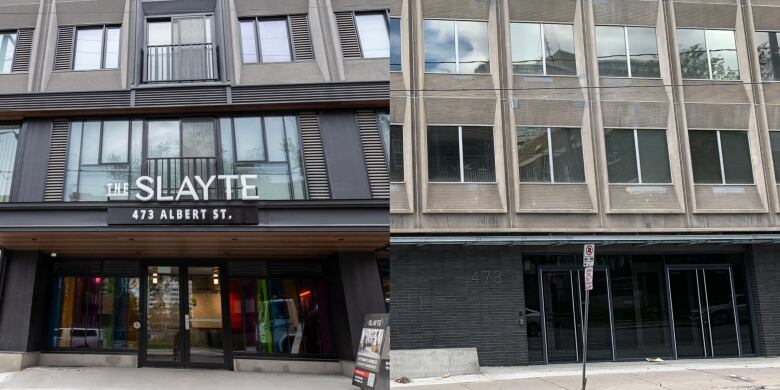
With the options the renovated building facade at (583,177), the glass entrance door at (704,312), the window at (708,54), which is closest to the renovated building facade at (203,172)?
the renovated building facade at (583,177)

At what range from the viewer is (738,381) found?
1388 cm

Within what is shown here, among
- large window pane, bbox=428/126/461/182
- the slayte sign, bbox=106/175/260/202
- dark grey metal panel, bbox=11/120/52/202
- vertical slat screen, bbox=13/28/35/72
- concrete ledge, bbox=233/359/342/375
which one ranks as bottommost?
concrete ledge, bbox=233/359/342/375

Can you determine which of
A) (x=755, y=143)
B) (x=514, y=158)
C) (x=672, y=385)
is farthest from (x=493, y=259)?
(x=755, y=143)

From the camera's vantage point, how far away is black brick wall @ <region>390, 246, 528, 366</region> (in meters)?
15.6

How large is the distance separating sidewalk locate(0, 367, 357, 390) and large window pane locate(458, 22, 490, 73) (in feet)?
24.3

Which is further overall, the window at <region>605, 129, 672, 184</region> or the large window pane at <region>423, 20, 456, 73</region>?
the window at <region>605, 129, 672, 184</region>

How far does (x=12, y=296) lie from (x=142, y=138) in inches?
162

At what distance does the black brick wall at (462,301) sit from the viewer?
1557cm

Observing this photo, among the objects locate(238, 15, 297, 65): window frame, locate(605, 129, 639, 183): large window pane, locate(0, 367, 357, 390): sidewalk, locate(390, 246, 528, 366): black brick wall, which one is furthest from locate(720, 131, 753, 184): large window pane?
locate(238, 15, 297, 65): window frame

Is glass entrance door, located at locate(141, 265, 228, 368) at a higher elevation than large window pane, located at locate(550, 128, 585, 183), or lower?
lower

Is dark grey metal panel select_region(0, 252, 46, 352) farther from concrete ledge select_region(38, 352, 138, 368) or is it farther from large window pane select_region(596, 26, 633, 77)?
large window pane select_region(596, 26, 633, 77)

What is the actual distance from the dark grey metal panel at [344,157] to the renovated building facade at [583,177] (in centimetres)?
340

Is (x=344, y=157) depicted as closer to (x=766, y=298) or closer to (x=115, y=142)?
(x=115, y=142)

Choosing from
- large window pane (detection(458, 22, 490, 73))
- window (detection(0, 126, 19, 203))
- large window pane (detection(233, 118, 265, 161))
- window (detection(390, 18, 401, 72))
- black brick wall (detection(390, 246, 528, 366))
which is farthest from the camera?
large window pane (detection(458, 22, 490, 73))
